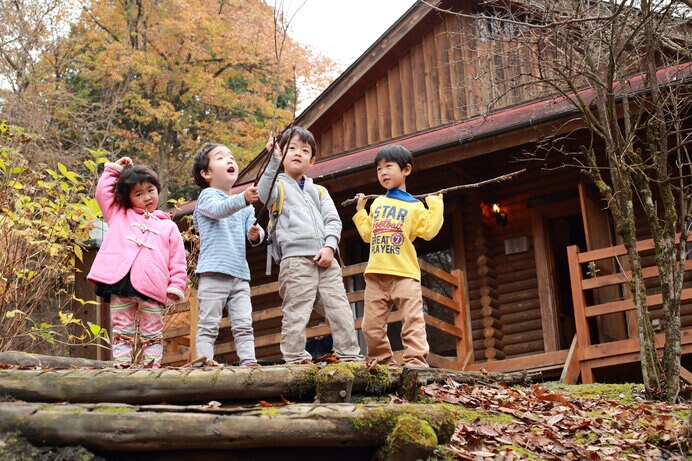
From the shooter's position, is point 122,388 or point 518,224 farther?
point 518,224

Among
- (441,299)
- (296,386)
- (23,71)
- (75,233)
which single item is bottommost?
(296,386)

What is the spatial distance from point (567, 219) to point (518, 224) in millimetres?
1392

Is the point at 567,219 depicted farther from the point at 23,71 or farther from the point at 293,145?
the point at 23,71

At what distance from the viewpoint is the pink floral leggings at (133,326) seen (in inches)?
219

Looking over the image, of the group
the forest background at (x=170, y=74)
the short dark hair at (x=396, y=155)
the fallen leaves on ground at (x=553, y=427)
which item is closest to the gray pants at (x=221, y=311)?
the fallen leaves on ground at (x=553, y=427)

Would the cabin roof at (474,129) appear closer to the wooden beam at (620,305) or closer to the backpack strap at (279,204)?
the wooden beam at (620,305)

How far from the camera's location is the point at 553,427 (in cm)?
509

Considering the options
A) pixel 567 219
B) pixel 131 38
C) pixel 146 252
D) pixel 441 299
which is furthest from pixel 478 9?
pixel 131 38

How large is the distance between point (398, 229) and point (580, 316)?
12.4 feet

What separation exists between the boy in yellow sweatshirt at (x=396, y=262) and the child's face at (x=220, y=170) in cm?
112

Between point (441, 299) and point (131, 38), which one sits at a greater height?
point (131, 38)

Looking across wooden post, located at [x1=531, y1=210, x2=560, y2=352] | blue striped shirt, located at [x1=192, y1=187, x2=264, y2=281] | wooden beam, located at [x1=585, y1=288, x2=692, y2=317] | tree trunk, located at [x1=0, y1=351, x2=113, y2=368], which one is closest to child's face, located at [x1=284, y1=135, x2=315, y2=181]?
blue striped shirt, located at [x1=192, y1=187, x2=264, y2=281]

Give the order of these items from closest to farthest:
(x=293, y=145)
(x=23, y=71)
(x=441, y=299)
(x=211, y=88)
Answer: (x=293, y=145) → (x=441, y=299) → (x=23, y=71) → (x=211, y=88)

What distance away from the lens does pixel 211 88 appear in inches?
930
